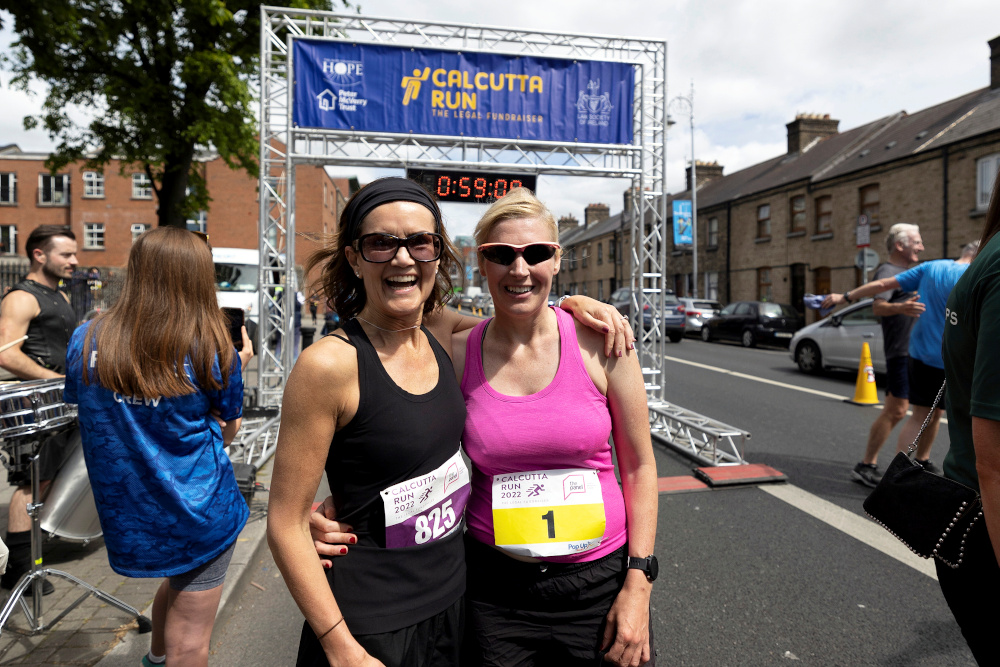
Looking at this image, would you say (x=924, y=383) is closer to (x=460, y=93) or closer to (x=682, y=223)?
(x=460, y=93)

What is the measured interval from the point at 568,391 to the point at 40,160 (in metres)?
49.1

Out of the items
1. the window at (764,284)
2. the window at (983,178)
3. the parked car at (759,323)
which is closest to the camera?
the window at (983,178)

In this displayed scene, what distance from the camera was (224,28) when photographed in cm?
1396

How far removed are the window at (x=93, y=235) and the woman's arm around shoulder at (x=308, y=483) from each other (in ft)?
144

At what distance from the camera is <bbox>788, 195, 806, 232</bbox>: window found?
996 inches

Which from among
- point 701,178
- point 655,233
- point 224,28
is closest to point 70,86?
point 224,28

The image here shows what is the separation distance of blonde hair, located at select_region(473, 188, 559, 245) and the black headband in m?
0.20

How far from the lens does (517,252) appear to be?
5.57ft

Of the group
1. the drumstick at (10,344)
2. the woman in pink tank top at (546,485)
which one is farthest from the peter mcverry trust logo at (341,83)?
the woman in pink tank top at (546,485)

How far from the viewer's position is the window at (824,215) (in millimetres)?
23859

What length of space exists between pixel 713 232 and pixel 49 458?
32018 millimetres

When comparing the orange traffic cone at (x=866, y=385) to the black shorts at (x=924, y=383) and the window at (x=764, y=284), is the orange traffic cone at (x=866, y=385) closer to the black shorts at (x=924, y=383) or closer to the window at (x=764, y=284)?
the black shorts at (x=924, y=383)

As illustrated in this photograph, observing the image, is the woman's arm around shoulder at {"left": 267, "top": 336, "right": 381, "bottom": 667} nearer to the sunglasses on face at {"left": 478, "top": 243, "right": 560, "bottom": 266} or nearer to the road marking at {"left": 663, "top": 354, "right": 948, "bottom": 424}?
the sunglasses on face at {"left": 478, "top": 243, "right": 560, "bottom": 266}

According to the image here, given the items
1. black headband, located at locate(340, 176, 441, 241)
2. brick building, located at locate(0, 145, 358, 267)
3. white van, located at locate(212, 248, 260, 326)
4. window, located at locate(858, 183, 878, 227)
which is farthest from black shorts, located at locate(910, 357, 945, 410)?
brick building, located at locate(0, 145, 358, 267)
